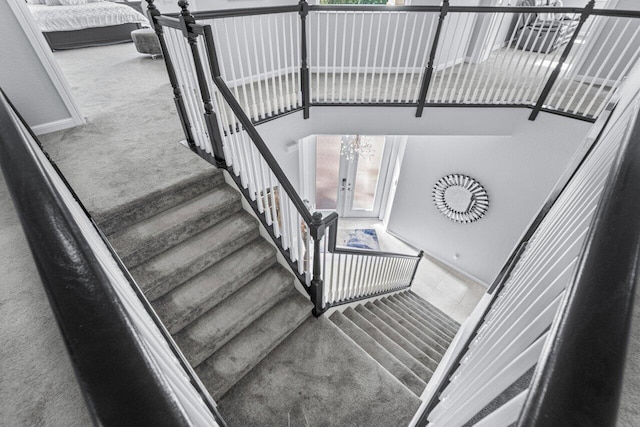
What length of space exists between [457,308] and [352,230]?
286 centimetres

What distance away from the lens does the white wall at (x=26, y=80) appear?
7.13ft

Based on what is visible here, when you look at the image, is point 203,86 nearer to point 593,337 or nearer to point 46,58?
point 46,58

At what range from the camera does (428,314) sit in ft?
15.8

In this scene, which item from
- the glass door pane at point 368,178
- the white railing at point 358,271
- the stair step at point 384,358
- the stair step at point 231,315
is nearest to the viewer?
the stair step at point 231,315

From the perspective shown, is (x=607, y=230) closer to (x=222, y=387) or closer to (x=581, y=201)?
(x=581, y=201)

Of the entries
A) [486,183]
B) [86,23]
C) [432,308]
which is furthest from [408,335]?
[86,23]

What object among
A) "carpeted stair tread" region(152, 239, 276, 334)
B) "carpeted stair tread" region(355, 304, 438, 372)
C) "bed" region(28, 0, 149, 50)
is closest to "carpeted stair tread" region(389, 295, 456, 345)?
"carpeted stair tread" region(355, 304, 438, 372)

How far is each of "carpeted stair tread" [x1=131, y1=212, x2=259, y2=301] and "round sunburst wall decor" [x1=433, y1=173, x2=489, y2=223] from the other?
4.13 m

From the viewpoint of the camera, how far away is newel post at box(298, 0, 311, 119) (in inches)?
114

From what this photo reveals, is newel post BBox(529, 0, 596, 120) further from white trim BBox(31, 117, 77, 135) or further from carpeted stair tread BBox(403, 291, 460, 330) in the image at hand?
white trim BBox(31, 117, 77, 135)

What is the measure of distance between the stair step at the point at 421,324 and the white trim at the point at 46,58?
14.6ft

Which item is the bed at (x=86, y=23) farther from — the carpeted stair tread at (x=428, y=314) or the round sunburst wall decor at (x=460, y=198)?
the carpeted stair tread at (x=428, y=314)

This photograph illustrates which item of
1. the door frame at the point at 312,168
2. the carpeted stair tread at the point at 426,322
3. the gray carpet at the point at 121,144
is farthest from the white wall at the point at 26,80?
the carpeted stair tread at the point at 426,322

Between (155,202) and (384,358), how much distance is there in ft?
7.41
